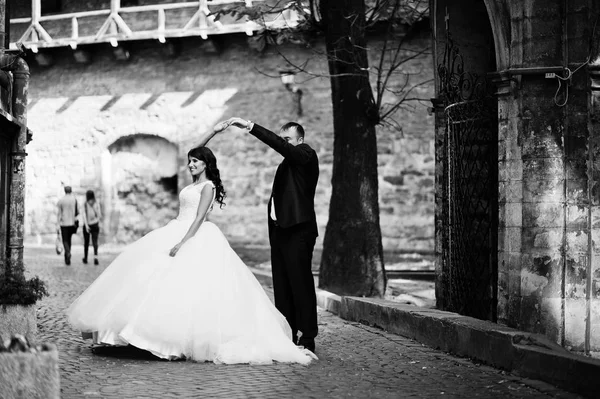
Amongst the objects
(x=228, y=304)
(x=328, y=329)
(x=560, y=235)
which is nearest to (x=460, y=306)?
(x=328, y=329)

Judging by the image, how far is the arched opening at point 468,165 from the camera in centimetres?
1055

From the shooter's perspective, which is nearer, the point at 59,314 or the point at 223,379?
the point at 223,379

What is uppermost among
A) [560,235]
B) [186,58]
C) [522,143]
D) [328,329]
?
[186,58]

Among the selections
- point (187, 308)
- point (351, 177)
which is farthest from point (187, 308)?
point (351, 177)

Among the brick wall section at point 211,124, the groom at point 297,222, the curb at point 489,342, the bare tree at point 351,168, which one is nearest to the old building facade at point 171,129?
the brick wall section at point 211,124

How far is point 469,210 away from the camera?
10.8 meters

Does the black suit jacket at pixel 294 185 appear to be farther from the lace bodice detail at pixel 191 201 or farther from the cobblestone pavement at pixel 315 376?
the cobblestone pavement at pixel 315 376

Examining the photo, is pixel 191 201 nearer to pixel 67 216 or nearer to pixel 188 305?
pixel 188 305

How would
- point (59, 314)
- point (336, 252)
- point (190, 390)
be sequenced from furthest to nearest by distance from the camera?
point (336, 252)
point (59, 314)
point (190, 390)

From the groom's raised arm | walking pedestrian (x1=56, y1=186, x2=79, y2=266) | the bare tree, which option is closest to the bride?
the groom's raised arm

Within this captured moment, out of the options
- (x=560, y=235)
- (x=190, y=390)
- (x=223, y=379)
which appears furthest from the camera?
(x=560, y=235)

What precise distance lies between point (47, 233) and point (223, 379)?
796 inches

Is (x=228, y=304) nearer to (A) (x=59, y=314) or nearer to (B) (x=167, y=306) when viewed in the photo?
(B) (x=167, y=306)

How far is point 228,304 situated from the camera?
7941 millimetres
